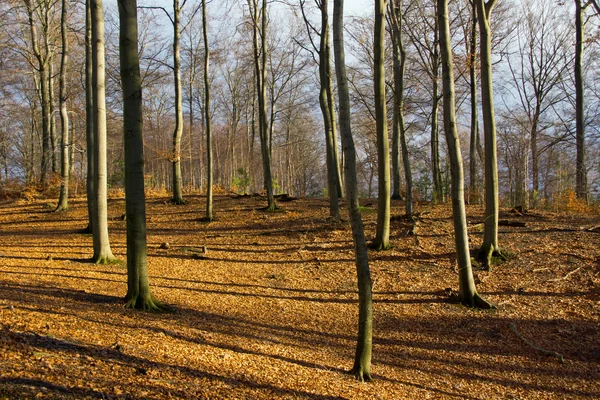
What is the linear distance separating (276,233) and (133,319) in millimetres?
7391

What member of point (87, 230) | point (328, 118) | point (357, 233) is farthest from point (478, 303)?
point (87, 230)

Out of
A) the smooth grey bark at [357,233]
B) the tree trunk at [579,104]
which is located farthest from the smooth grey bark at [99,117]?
the tree trunk at [579,104]

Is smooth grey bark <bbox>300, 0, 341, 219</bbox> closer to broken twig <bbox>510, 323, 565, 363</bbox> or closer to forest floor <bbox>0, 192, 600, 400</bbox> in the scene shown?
forest floor <bbox>0, 192, 600, 400</bbox>

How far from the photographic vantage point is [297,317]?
729 centimetres

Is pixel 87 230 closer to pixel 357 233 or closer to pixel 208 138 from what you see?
pixel 208 138

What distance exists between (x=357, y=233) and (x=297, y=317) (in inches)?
131

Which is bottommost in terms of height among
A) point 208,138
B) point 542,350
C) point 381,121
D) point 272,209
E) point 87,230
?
point 542,350

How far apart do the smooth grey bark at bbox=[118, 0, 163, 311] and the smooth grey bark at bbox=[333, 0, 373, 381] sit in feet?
10.5

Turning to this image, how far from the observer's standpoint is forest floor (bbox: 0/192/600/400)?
410 centimetres

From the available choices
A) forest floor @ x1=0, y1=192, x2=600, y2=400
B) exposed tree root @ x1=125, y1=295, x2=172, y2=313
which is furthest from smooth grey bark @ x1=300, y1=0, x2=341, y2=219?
exposed tree root @ x1=125, y1=295, x2=172, y2=313

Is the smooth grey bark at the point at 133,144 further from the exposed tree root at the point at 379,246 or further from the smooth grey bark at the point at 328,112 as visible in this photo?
the smooth grey bark at the point at 328,112

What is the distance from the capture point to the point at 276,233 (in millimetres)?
12805

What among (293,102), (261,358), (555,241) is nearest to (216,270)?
(261,358)

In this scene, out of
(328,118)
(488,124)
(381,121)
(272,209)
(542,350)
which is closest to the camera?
(542,350)
